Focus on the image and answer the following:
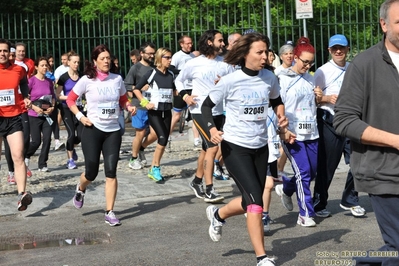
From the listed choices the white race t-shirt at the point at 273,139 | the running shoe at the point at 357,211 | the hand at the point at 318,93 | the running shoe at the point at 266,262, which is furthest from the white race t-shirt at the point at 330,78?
the running shoe at the point at 266,262

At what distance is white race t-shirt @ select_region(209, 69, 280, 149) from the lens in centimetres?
754

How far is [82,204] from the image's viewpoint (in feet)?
33.2

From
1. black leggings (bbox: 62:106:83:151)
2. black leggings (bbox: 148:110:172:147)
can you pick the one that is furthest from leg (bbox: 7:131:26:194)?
black leggings (bbox: 62:106:83:151)

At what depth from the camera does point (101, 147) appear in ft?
31.7

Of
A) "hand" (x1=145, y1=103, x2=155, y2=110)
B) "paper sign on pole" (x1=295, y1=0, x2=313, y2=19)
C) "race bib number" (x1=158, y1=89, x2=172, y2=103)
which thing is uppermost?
"paper sign on pole" (x1=295, y1=0, x2=313, y2=19)

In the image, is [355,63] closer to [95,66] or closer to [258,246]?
[258,246]

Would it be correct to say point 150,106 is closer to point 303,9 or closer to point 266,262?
point 303,9

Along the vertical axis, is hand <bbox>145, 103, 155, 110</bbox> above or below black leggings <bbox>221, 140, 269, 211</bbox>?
above

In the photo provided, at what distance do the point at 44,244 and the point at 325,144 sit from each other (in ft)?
10.3

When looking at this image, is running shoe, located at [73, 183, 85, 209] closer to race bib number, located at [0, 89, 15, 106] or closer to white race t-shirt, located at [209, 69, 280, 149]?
race bib number, located at [0, 89, 15, 106]

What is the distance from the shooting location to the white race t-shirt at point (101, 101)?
379 inches

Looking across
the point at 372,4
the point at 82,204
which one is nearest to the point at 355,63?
the point at 82,204

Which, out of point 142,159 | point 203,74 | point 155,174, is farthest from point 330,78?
point 142,159

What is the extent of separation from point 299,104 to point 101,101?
2203 millimetres
